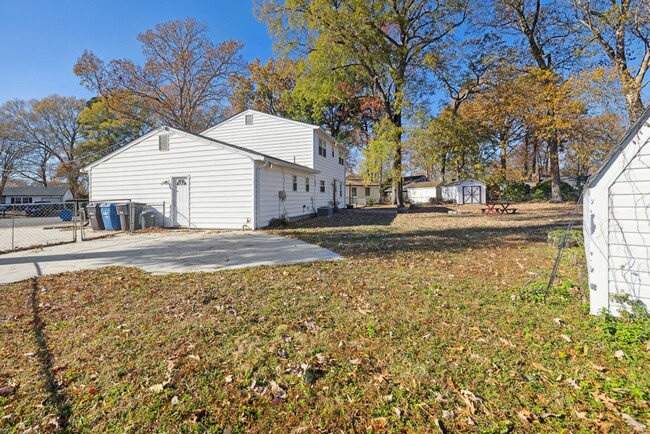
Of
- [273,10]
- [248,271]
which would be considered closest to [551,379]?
[248,271]

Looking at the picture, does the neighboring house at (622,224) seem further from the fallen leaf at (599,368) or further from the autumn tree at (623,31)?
the autumn tree at (623,31)

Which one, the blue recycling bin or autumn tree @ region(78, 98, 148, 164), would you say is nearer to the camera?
the blue recycling bin

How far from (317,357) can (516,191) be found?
37.2 m

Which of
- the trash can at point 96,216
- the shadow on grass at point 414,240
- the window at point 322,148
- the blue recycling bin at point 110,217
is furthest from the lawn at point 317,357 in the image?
the window at point 322,148

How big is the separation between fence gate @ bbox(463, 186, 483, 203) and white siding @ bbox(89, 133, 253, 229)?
28.5 metres

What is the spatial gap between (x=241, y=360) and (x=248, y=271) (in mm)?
3022

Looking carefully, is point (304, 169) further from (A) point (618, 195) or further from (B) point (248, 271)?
(A) point (618, 195)

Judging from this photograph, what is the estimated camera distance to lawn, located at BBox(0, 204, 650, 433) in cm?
208

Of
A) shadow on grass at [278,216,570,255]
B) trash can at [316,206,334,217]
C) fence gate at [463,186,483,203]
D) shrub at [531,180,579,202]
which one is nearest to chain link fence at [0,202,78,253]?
shadow on grass at [278,216,570,255]

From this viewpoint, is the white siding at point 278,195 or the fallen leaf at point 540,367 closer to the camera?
the fallen leaf at point 540,367

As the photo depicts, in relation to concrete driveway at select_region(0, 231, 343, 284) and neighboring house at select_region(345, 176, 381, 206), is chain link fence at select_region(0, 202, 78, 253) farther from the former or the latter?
neighboring house at select_region(345, 176, 381, 206)

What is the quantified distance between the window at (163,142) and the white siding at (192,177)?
165 mm

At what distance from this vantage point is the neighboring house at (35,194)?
126 feet

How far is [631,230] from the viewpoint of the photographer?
130 inches
